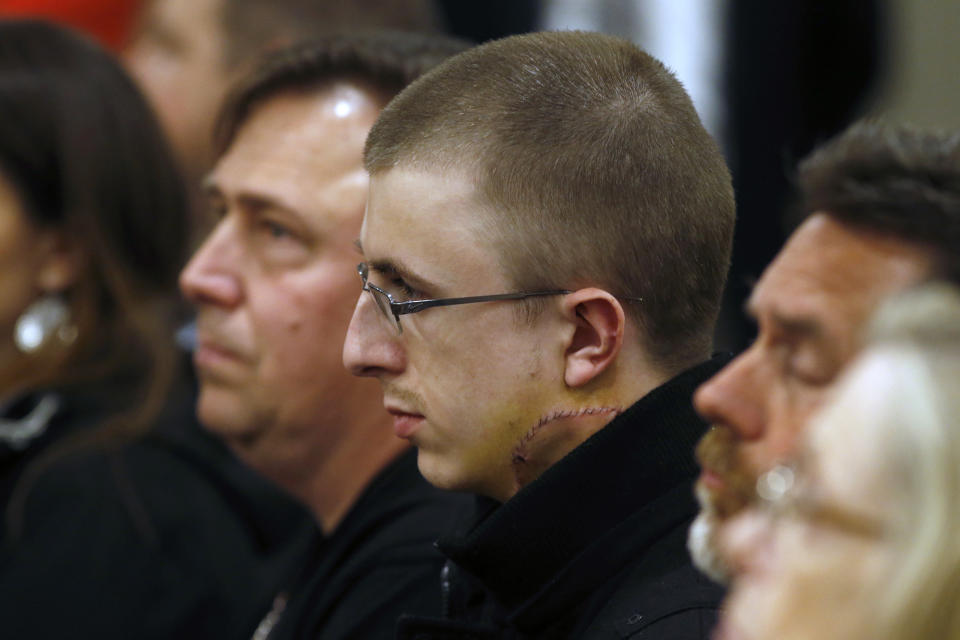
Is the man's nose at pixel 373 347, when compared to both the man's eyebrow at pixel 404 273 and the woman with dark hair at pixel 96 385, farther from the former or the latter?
the woman with dark hair at pixel 96 385

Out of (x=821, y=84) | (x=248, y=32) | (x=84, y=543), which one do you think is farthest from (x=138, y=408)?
(x=821, y=84)

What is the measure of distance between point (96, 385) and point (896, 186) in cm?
221

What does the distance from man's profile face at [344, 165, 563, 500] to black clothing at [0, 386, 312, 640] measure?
1.07 meters

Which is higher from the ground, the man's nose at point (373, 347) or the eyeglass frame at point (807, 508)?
the eyeglass frame at point (807, 508)

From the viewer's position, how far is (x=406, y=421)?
1634mm

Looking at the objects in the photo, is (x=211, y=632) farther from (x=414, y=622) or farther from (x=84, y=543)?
(x=414, y=622)

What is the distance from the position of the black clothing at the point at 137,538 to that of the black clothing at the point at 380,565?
0.40 metres

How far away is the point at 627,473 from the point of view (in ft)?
4.99

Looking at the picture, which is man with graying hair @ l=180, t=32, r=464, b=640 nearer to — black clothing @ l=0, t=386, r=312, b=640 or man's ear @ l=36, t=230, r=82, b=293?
black clothing @ l=0, t=386, r=312, b=640

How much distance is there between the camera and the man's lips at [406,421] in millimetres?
1620

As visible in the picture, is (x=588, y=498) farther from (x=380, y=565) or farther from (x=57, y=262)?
(x=57, y=262)

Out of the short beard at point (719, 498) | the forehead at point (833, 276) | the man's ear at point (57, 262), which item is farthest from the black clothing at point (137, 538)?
the forehead at point (833, 276)

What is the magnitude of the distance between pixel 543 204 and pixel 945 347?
0.73m

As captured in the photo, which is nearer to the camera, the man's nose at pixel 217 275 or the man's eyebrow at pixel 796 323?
the man's eyebrow at pixel 796 323
